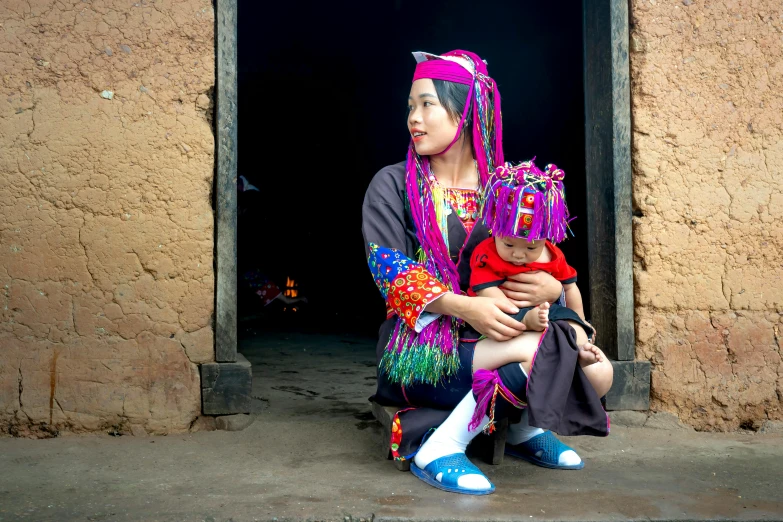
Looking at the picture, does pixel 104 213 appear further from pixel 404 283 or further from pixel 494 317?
pixel 494 317

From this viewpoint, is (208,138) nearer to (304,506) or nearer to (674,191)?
(304,506)

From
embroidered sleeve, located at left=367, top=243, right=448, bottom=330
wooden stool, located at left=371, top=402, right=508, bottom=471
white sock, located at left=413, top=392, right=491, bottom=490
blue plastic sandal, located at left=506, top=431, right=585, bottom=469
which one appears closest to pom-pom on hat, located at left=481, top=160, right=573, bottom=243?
embroidered sleeve, located at left=367, top=243, right=448, bottom=330

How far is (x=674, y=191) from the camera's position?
3.51m

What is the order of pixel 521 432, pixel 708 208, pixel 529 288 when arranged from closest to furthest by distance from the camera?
1. pixel 529 288
2. pixel 521 432
3. pixel 708 208

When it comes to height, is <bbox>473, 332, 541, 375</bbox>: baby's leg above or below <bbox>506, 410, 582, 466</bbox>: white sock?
above

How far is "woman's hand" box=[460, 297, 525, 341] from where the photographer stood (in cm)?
258

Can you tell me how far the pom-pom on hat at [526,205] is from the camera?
8.33ft

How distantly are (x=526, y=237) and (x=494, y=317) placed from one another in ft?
0.90

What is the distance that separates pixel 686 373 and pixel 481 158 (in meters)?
1.39

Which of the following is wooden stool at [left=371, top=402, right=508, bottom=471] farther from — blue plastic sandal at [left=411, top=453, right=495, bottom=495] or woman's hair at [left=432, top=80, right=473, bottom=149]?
→ woman's hair at [left=432, top=80, right=473, bottom=149]

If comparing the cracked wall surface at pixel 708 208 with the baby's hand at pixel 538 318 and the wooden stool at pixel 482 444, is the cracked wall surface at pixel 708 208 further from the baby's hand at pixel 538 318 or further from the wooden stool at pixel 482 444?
the baby's hand at pixel 538 318

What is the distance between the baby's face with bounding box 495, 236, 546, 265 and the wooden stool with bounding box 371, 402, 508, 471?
575 mm

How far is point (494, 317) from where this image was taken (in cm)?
258

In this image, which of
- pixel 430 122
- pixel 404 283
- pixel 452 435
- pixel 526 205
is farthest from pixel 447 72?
pixel 452 435
